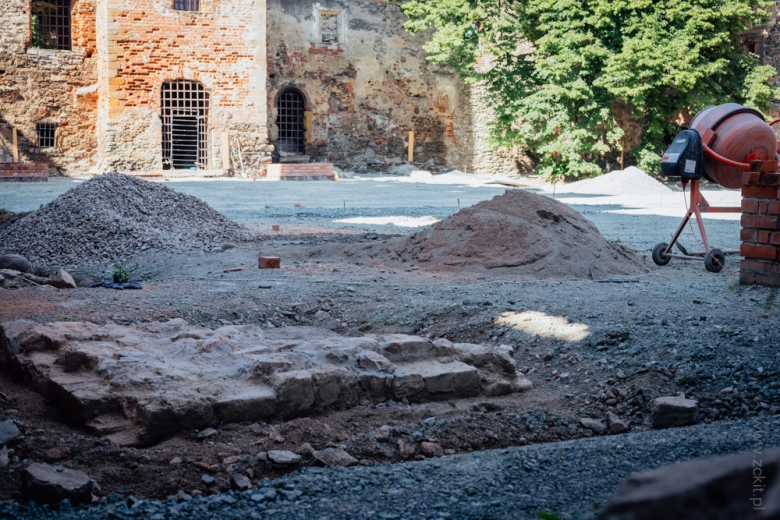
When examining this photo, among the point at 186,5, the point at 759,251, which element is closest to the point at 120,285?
the point at 759,251

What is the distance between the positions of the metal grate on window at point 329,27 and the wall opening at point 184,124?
5.03m

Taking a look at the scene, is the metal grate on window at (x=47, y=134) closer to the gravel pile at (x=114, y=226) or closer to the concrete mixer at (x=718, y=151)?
the gravel pile at (x=114, y=226)

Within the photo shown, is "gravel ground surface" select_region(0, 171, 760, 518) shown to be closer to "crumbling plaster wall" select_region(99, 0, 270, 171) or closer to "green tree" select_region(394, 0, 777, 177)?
"crumbling plaster wall" select_region(99, 0, 270, 171)

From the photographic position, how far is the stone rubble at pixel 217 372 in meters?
2.98

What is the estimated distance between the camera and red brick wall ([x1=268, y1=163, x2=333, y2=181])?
21.7m

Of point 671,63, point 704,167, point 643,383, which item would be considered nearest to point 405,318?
point 643,383

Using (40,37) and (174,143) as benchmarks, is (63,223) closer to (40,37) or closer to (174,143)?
(174,143)

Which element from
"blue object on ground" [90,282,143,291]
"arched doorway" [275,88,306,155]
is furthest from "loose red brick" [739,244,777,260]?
"arched doorway" [275,88,306,155]

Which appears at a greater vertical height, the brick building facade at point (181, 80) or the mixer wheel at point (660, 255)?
the brick building facade at point (181, 80)

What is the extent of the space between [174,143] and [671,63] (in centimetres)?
1416

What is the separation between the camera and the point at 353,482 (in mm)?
2561

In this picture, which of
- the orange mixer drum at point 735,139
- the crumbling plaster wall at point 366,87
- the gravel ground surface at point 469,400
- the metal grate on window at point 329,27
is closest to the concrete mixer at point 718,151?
the orange mixer drum at point 735,139

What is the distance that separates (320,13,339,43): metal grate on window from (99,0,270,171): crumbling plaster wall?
3116 mm

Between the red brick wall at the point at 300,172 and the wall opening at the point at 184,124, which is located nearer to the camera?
the red brick wall at the point at 300,172
